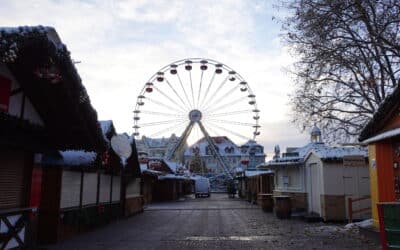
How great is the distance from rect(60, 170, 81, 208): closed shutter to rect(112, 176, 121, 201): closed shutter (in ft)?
15.8

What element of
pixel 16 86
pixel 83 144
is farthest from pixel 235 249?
pixel 16 86

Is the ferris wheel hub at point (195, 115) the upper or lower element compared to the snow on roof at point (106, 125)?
upper

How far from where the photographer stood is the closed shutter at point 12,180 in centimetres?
817

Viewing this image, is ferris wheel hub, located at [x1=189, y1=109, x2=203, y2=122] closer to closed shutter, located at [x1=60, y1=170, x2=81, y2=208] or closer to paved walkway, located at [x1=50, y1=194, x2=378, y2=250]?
paved walkway, located at [x1=50, y1=194, x2=378, y2=250]

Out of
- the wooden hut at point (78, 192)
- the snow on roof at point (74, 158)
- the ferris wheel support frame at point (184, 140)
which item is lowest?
the wooden hut at point (78, 192)

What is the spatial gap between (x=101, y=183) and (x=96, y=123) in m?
7.83

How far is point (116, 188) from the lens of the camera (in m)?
19.0

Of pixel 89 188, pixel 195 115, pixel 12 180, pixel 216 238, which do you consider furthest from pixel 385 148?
pixel 195 115

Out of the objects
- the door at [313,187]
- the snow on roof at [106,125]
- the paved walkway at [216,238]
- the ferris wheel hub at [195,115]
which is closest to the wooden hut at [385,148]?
the paved walkway at [216,238]

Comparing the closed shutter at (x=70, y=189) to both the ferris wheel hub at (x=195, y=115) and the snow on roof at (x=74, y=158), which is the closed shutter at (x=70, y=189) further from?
the ferris wheel hub at (x=195, y=115)

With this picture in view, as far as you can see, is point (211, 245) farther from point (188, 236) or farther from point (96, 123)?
point (96, 123)

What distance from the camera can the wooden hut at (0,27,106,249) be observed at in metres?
7.04

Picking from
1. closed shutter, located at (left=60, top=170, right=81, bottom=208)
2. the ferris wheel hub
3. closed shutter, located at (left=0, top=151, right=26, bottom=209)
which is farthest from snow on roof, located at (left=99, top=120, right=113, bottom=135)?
the ferris wheel hub

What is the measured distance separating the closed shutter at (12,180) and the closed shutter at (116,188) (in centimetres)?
964
